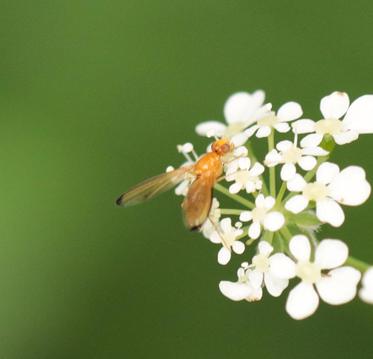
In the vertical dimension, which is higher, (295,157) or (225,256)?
Answer: (295,157)

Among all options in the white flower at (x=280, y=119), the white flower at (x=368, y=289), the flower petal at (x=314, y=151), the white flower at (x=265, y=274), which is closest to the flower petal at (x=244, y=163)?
the white flower at (x=280, y=119)

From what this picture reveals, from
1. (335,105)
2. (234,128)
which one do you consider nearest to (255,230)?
(335,105)

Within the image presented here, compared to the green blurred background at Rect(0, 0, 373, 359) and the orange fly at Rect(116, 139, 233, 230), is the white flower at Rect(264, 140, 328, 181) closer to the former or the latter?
the orange fly at Rect(116, 139, 233, 230)

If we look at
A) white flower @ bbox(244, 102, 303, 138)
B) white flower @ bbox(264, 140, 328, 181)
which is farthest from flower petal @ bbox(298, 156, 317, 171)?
white flower @ bbox(244, 102, 303, 138)

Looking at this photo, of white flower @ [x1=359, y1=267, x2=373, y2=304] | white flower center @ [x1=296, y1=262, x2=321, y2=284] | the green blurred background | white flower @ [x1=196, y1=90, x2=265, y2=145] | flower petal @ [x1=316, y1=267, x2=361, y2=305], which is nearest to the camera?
white flower @ [x1=359, y1=267, x2=373, y2=304]

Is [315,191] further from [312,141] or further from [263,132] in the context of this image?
[263,132]

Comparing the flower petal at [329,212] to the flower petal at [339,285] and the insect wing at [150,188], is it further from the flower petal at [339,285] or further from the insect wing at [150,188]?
the insect wing at [150,188]

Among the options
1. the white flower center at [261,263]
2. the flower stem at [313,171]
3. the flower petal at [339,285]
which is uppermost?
the flower stem at [313,171]
